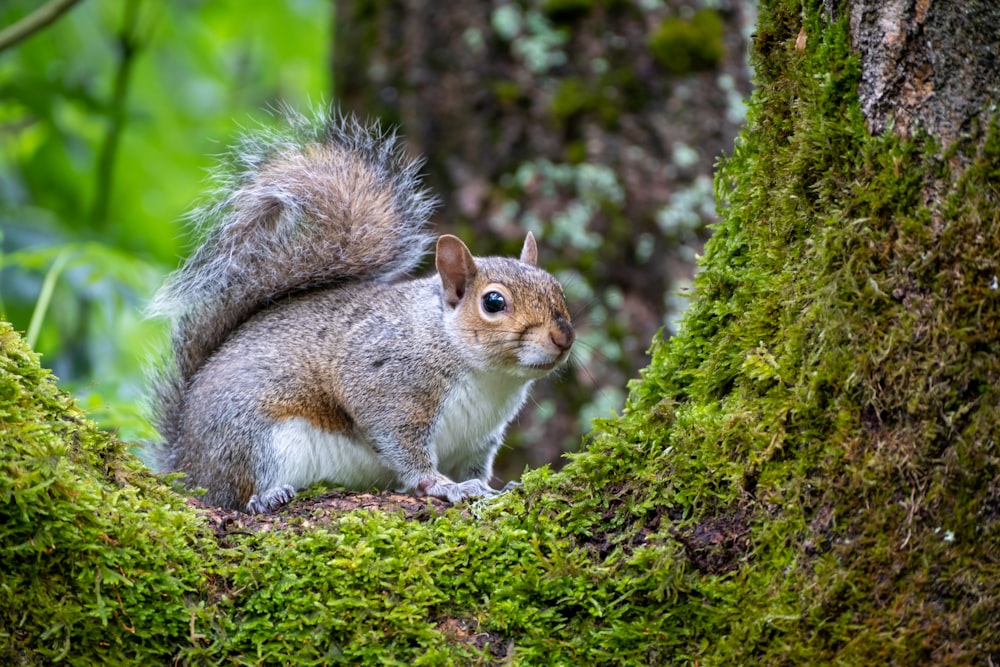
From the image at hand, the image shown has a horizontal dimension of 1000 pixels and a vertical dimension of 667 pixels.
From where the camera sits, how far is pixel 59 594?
5.53ft

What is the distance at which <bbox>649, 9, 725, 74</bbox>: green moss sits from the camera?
5.07 meters

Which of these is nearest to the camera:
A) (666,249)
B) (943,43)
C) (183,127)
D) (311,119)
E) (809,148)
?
(943,43)

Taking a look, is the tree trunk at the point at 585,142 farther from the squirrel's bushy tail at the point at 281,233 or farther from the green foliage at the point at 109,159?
the squirrel's bushy tail at the point at 281,233

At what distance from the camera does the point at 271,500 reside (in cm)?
289

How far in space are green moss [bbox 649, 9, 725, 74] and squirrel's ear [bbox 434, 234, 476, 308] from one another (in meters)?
2.24

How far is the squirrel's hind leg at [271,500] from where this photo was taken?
9.40 ft

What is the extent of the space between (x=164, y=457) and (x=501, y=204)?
7.24 ft

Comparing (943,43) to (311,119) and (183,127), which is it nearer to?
(311,119)

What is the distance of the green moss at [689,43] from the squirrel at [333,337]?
6.26ft

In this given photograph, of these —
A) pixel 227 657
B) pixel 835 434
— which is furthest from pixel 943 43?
pixel 227 657

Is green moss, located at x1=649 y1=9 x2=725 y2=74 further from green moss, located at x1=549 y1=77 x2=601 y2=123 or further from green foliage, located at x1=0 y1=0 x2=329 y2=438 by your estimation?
green foliage, located at x1=0 y1=0 x2=329 y2=438

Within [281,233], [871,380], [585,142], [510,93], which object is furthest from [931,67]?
[510,93]

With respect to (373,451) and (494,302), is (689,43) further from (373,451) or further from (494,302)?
(373,451)

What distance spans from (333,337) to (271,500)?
66cm
